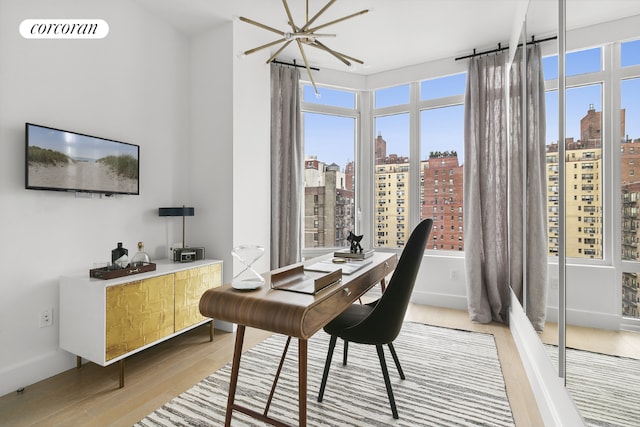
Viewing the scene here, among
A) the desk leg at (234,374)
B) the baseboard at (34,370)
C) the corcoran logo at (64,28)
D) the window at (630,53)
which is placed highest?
the corcoran logo at (64,28)

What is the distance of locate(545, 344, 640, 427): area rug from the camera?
1.08 m

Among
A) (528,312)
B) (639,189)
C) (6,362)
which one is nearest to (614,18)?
(639,189)

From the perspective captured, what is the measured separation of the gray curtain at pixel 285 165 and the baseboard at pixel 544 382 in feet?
7.39

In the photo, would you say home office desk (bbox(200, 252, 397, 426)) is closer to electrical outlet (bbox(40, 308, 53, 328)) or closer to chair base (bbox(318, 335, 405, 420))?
chair base (bbox(318, 335, 405, 420))

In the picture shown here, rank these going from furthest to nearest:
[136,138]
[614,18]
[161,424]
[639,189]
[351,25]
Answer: [351,25], [136,138], [161,424], [614,18], [639,189]

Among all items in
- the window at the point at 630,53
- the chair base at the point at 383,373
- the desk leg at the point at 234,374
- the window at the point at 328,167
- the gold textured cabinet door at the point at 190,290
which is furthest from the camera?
the window at the point at 328,167

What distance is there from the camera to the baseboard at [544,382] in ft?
4.90

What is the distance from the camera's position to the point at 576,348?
1.47 m

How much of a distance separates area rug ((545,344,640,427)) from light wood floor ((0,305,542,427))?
21.0 inches

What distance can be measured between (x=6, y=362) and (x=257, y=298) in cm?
192

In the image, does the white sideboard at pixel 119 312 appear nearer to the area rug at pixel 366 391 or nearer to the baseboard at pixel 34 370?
the baseboard at pixel 34 370

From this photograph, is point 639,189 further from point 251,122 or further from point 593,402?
point 251,122

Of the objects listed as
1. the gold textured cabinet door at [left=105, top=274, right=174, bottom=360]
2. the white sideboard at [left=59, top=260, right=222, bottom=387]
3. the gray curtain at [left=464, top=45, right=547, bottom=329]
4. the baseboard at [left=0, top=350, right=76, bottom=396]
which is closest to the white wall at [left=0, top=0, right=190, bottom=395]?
the baseboard at [left=0, top=350, right=76, bottom=396]

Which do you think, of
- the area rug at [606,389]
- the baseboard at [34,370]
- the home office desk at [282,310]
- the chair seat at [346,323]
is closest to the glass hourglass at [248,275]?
the home office desk at [282,310]
